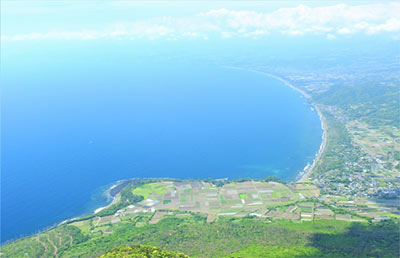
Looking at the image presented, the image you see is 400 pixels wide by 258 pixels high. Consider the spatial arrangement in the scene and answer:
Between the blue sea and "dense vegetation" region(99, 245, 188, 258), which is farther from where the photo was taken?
the blue sea

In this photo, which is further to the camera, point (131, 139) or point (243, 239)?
point (131, 139)

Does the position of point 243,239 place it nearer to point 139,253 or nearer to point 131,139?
point 139,253

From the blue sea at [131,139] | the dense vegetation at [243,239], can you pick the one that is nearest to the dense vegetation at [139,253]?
the dense vegetation at [243,239]

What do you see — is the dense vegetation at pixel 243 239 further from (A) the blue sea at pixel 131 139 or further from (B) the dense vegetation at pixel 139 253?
(A) the blue sea at pixel 131 139

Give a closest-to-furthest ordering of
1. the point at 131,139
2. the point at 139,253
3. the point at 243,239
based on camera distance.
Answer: the point at 139,253, the point at 243,239, the point at 131,139

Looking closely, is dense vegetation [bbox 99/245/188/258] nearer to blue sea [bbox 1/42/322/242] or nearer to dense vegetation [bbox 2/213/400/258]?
dense vegetation [bbox 2/213/400/258]

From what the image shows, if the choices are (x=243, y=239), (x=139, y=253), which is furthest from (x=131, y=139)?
(x=139, y=253)

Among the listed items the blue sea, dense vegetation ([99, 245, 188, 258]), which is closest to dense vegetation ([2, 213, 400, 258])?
dense vegetation ([99, 245, 188, 258])

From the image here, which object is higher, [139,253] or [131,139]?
[139,253]

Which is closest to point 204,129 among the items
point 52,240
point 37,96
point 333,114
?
point 333,114
